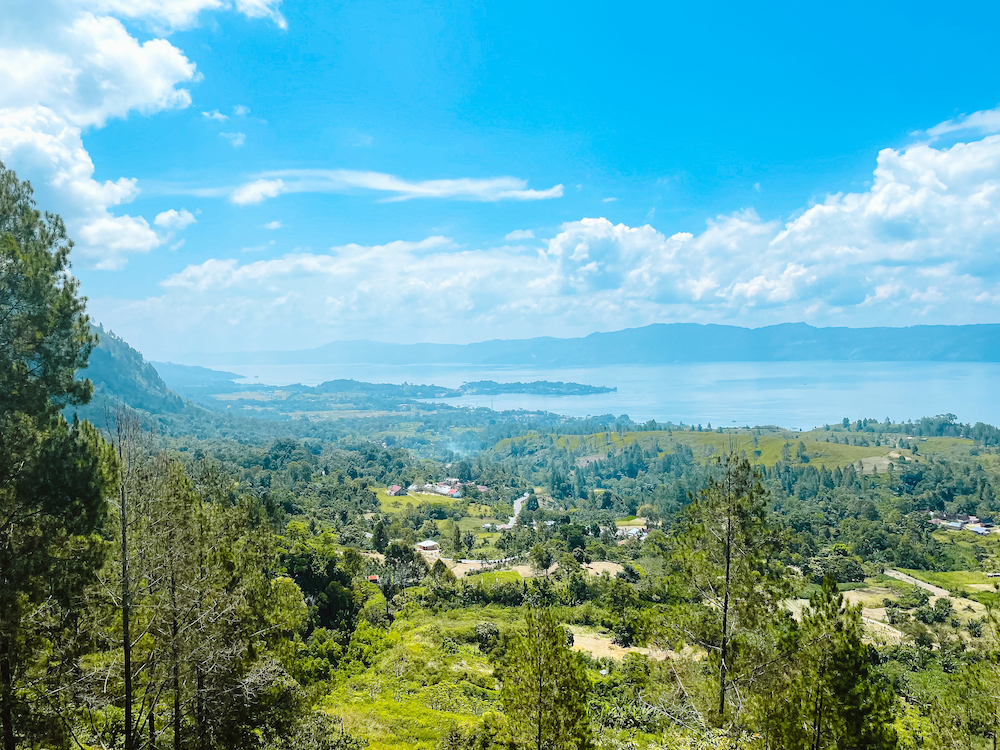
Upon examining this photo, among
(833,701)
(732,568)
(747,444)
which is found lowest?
(747,444)

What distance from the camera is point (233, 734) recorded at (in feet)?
30.2

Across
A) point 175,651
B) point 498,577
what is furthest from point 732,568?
point 498,577

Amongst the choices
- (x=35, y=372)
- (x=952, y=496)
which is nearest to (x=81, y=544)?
(x=35, y=372)

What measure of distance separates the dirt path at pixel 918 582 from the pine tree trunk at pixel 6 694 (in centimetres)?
5060

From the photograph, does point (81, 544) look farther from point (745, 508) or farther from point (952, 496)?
point (952, 496)

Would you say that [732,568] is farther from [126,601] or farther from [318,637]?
[318,637]

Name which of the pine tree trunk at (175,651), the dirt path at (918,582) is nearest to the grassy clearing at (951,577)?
the dirt path at (918,582)

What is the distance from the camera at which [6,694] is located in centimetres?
620

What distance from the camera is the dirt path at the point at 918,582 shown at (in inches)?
1642

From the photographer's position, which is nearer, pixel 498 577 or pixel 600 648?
pixel 600 648

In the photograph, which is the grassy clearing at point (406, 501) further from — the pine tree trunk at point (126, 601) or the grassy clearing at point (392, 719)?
the pine tree trunk at point (126, 601)

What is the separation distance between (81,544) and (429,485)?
7818 centimetres

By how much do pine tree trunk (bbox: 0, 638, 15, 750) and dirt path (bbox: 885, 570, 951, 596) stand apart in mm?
50603

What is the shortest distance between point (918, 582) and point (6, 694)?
56305 mm
